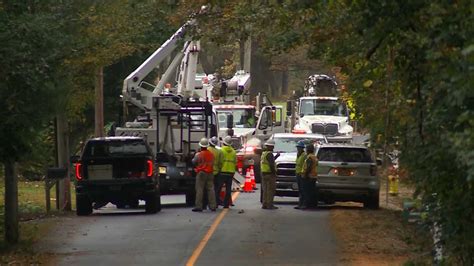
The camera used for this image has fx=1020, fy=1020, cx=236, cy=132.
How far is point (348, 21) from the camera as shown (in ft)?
43.6

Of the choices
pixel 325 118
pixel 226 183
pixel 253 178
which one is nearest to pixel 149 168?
pixel 226 183

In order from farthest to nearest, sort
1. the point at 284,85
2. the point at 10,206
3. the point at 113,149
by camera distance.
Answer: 1. the point at 284,85
2. the point at 113,149
3. the point at 10,206

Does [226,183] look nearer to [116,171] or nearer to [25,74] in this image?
[116,171]

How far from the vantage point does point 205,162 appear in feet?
81.9

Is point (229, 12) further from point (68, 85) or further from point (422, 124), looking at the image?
point (422, 124)

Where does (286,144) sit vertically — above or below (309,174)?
above

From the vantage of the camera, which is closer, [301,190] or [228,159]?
[228,159]

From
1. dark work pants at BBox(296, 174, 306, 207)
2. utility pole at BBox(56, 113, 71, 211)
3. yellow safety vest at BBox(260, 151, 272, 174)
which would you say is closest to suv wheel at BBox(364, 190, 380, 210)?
dark work pants at BBox(296, 174, 306, 207)

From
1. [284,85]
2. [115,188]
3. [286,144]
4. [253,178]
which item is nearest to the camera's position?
[115,188]

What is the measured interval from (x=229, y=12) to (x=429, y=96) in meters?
9.76

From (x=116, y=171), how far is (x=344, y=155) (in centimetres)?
602

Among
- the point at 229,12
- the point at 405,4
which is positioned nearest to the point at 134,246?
the point at 229,12

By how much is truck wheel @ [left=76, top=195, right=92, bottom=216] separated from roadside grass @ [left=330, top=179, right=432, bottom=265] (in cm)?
598

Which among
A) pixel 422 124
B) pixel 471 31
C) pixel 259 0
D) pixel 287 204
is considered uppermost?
pixel 259 0
